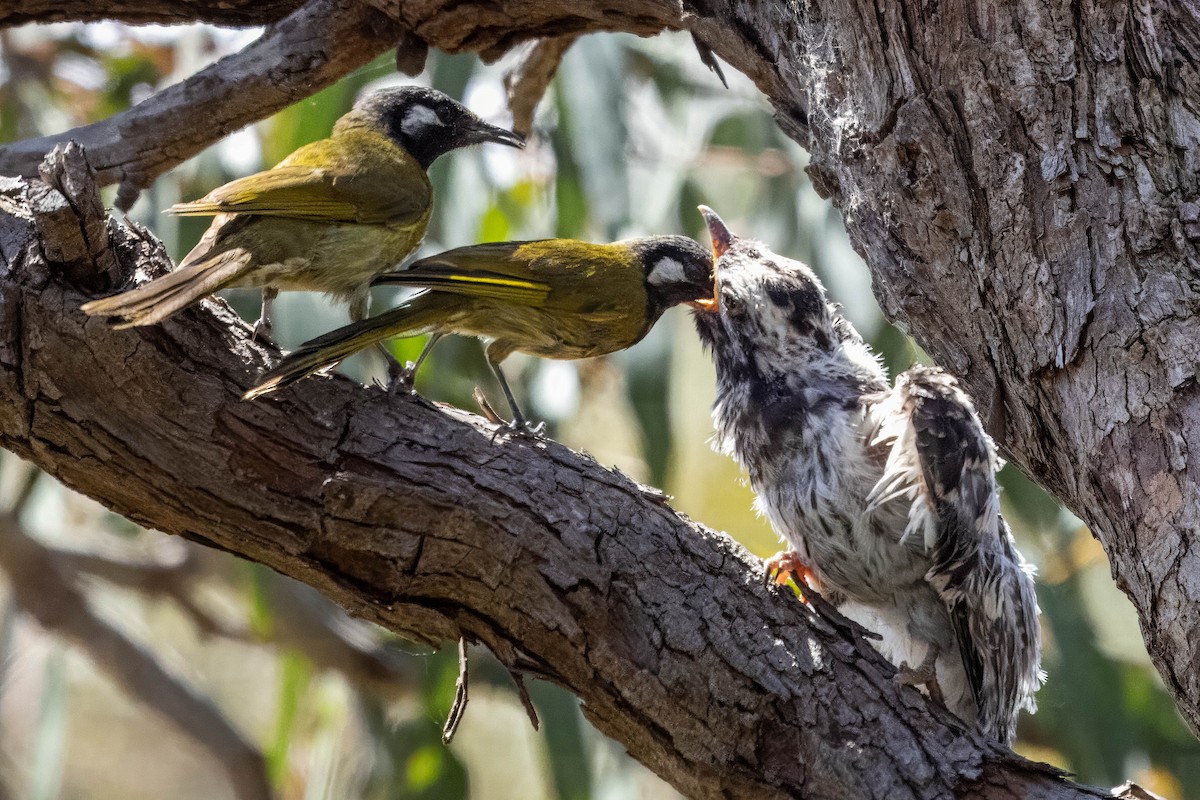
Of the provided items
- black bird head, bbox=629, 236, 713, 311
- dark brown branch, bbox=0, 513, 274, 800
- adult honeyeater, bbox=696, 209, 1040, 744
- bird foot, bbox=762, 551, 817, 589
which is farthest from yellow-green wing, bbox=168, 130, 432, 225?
dark brown branch, bbox=0, 513, 274, 800

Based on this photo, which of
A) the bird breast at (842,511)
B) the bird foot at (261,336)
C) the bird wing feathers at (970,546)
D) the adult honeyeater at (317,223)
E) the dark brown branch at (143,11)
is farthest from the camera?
the dark brown branch at (143,11)

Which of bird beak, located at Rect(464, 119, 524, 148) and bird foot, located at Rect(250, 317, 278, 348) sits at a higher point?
bird beak, located at Rect(464, 119, 524, 148)

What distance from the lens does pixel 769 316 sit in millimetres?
3086

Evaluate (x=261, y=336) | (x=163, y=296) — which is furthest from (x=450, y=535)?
(x=163, y=296)

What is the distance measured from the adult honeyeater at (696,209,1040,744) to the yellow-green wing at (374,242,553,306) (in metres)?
0.54

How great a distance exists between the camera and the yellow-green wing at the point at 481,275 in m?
2.67

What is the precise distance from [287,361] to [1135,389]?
144 centimetres

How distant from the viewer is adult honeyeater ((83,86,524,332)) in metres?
A: 2.19

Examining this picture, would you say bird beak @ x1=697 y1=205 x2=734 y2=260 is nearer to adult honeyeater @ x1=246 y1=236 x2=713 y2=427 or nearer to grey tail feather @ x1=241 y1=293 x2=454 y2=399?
adult honeyeater @ x1=246 y1=236 x2=713 y2=427

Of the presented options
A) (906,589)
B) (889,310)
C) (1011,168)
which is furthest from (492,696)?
(1011,168)

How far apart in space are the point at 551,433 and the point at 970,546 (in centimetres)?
251

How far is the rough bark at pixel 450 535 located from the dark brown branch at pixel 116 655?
156 inches

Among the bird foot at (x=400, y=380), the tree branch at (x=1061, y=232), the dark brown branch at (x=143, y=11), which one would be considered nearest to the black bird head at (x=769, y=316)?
the tree branch at (x=1061, y=232)

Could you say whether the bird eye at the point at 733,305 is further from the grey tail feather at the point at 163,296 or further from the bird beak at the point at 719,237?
the grey tail feather at the point at 163,296
